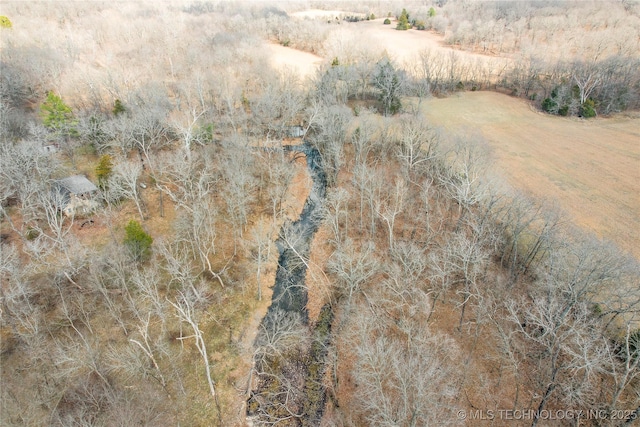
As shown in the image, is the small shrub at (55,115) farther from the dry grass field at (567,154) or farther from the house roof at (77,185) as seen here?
the dry grass field at (567,154)

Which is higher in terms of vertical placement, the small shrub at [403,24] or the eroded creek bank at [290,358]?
the small shrub at [403,24]

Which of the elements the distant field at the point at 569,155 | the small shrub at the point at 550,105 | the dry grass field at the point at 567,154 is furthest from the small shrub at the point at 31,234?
the small shrub at the point at 550,105

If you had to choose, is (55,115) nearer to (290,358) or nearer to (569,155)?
(290,358)

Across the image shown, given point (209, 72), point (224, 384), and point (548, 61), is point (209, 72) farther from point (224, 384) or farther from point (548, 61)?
point (548, 61)

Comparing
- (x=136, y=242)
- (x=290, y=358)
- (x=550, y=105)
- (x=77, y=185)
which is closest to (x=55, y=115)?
(x=77, y=185)

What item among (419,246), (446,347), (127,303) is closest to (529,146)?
(419,246)

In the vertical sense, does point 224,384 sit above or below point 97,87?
below
